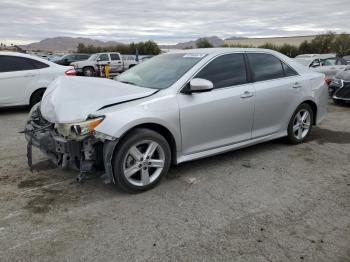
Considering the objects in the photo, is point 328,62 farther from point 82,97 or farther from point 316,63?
point 82,97

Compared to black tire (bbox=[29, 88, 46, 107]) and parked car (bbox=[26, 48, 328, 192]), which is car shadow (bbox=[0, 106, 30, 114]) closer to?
black tire (bbox=[29, 88, 46, 107])

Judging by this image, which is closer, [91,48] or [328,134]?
[328,134]

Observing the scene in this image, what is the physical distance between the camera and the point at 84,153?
381cm

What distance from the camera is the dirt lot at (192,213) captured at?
2951 mm

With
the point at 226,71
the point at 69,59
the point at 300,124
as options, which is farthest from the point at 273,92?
the point at 69,59

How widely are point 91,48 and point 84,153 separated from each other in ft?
212

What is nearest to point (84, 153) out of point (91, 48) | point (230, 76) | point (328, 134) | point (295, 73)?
point (230, 76)

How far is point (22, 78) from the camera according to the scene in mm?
8672

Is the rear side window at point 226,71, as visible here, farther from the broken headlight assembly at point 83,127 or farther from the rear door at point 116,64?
the rear door at point 116,64

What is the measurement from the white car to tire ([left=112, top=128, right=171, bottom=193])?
5.84 m

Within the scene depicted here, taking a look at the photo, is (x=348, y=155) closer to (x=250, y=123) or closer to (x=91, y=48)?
(x=250, y=123)

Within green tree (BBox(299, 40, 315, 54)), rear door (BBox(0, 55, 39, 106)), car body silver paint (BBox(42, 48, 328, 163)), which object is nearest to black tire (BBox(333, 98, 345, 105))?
car body silver paint (BBox(42, 48, 328, 163))

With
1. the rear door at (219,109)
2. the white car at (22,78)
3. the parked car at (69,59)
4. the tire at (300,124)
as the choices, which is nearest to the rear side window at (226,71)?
the rear door at (219,109)

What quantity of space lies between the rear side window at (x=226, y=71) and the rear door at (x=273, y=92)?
21cm
